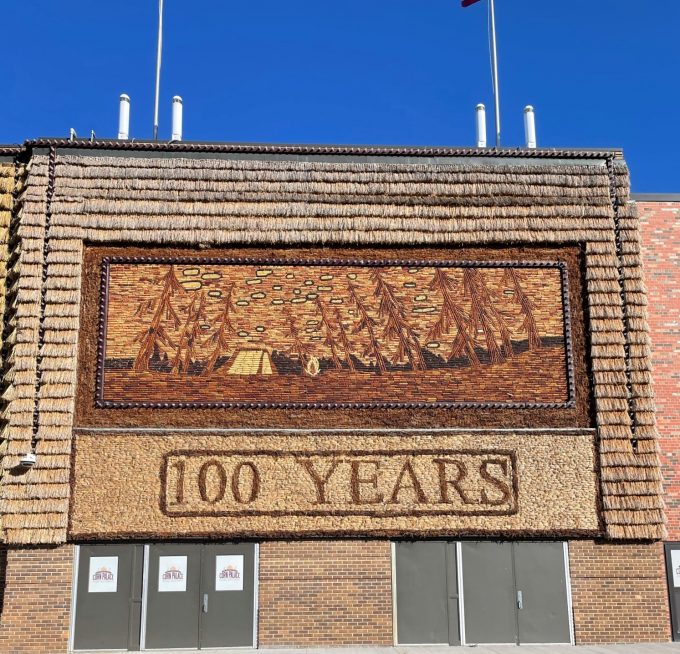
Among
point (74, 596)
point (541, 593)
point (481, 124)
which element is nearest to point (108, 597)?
point (74, 596)

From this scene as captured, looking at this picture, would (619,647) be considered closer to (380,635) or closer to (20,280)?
(380,635)

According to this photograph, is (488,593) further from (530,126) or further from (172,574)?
(530,126)

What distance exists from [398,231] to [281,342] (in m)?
3.12

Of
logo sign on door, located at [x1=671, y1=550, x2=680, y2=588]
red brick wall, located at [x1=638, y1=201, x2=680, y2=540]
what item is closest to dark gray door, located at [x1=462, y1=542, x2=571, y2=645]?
logo sign on door, located at [x1=671, y1=550, x2=680, y2=588]

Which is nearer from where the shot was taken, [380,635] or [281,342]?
[380,635]

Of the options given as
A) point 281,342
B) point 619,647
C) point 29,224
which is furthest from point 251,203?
point 619,647

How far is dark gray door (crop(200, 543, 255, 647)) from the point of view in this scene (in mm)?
13617

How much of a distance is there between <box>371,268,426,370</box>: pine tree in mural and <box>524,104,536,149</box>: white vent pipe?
4.99m

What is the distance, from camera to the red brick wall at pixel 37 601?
13359 millimetres

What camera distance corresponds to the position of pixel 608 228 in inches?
600

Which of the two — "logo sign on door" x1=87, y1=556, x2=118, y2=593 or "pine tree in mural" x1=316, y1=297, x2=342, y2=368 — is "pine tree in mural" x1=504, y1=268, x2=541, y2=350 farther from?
"logo sign on door" x1=87, y1=556, x2=118, y2=593

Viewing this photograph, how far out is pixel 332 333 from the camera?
48.4 feet

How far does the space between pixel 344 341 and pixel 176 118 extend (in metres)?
6.29

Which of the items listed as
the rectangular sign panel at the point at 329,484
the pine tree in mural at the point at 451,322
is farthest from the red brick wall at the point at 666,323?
the pine tree in mural at the point at 451,322
